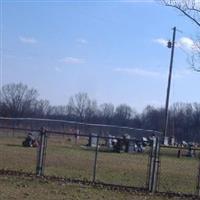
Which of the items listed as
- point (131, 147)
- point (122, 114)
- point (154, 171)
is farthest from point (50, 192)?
point (122, 114)

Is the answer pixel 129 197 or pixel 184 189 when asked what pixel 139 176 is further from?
pixel 129 197

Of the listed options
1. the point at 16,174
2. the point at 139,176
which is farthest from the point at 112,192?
the point at 139,176

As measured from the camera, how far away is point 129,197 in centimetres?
1359

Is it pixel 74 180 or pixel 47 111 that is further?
pixel 47 111

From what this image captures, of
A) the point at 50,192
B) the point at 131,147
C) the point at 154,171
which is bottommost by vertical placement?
the point at 50,192

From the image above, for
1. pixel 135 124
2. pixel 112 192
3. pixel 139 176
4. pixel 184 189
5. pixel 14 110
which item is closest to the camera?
pixel 112 192

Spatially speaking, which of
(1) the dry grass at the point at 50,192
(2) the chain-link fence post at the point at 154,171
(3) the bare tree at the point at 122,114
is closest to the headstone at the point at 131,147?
(2) the chain-link fence post at the point at 154,171

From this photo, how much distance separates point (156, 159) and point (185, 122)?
114 metres

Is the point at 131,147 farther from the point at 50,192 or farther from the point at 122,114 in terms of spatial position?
the point at 122,114

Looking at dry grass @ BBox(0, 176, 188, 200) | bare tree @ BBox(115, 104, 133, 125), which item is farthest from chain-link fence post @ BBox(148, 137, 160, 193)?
bare tree @ BBox(115, 104, 133, 125)

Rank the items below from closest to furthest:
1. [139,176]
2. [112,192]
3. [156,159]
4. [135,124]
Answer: [112,192] → [156,159] → [139,176] → [135,124]

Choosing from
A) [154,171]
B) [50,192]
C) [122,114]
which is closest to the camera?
[50,192]

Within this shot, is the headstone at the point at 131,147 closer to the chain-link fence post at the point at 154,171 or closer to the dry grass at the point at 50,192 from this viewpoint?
the chain-link fence post at the point at 154,171

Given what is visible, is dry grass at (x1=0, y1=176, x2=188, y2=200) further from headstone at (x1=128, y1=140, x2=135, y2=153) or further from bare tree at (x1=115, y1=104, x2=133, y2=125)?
bare tree at (x1=115, y1=104, x2=133, y2=125)
